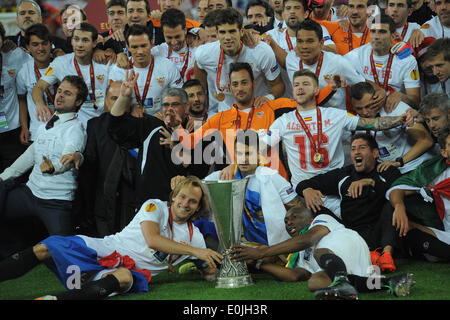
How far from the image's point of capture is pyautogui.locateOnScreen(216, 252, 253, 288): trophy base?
4.63 meters

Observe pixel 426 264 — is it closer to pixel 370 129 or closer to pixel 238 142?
pixel 370 129

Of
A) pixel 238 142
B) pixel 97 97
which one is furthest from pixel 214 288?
pixel 97 97

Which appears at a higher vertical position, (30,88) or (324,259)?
(30,88)

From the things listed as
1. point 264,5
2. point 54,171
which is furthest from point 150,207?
point 264,5

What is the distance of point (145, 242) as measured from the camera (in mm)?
4855

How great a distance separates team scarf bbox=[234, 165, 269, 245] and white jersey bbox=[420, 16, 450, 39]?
2.90 m

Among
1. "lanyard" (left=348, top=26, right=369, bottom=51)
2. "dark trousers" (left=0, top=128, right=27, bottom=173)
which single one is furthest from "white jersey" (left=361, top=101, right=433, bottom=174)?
"dark trousers" (left=0, top=128, right=27, bottom=173)

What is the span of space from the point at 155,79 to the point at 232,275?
8.84 feet

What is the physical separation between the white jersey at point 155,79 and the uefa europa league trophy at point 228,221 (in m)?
2.16

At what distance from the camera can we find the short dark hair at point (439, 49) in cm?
605

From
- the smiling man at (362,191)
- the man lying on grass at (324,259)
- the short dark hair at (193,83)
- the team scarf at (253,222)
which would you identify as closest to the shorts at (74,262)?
the man lying on grass at (324,259)

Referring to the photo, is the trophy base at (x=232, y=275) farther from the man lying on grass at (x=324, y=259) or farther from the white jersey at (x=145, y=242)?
the white jersey at (x=145, y=242)

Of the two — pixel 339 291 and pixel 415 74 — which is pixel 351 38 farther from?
pixel 339 291

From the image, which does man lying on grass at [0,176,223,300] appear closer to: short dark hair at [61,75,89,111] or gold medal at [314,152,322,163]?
gold medal at [314,152,322,163]
